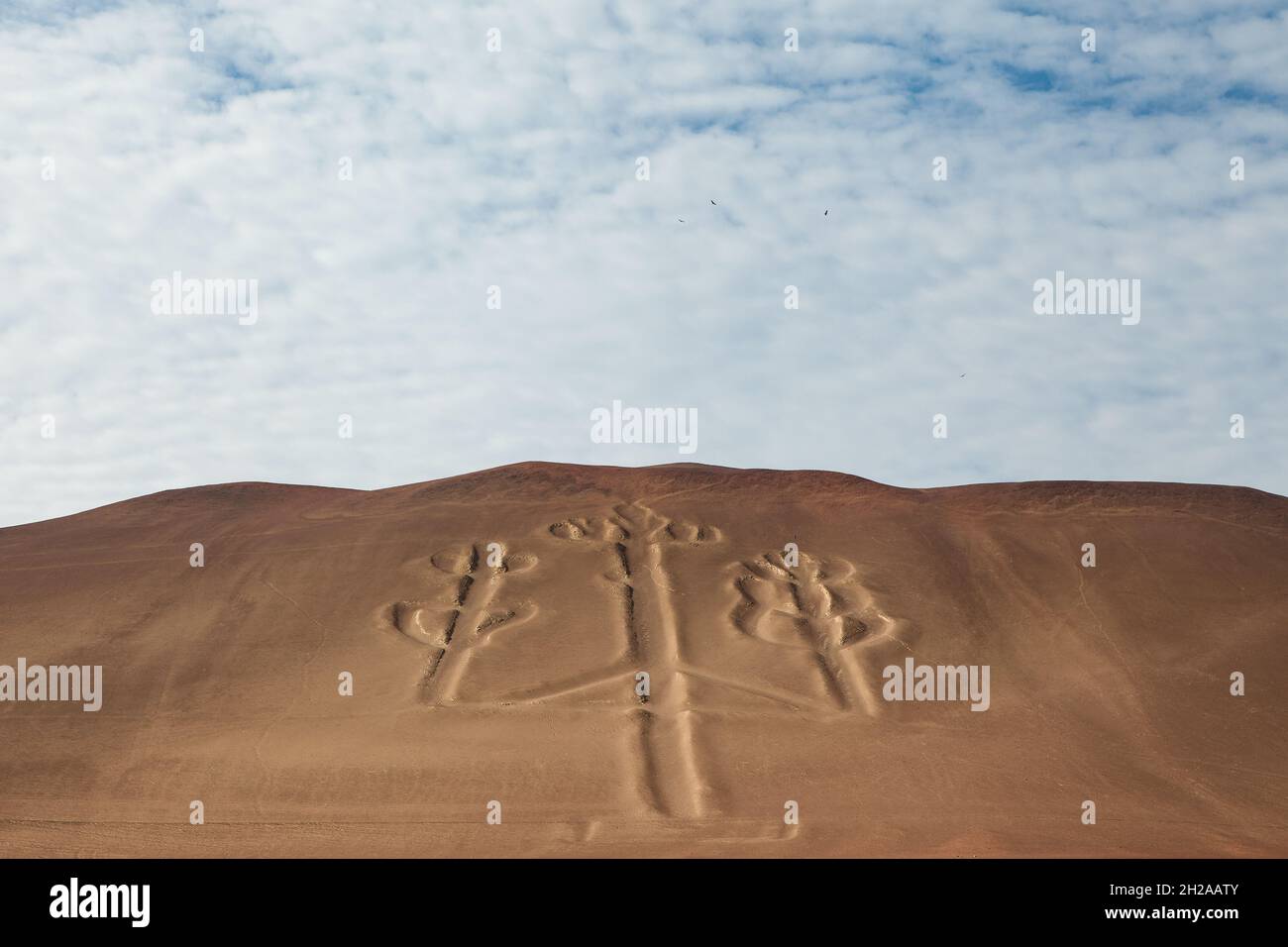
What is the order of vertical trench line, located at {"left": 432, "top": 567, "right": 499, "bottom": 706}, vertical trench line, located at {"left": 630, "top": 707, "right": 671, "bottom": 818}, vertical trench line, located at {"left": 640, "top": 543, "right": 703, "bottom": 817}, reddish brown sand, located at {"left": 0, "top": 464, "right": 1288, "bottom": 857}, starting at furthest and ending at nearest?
vertical trench line, located at {"left": 432, "top": 567, "right": 499, "bottom": 706}, vertical trench line, located at {"left": 640, "top": 543, "right": 703, "bottom": 817}, vertical trench line, located at {"left": 630, "top": 707, "right": 671, "bottom": 818}, reddish brown sand, located at {"left": 0, "top": 464, "right": 1288, "bottom": 857}

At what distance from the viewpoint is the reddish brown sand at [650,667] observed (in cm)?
1922

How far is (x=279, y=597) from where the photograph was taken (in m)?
30.7

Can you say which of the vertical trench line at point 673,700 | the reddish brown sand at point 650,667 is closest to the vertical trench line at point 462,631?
the reddish brown sand at point 650,667

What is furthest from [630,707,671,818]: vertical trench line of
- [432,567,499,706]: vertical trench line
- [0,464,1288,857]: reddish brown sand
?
[432,567,499,706]: vertical trench line

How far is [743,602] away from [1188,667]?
448 inches

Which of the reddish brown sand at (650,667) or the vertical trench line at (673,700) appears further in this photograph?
the vertical trench line at (673,700)

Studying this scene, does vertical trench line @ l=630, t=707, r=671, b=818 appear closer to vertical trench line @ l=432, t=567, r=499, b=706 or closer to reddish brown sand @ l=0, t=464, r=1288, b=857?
reddish brown sand @ l=0, t=464, r=1288, b=857

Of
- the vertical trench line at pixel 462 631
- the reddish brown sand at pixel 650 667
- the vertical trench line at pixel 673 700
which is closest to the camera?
the reddish brown sand at pixel 650 667

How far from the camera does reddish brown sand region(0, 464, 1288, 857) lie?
63.1 ft

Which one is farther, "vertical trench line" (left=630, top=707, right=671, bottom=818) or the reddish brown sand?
"vertical trench line" (left=630, top=707, right=671, bottom=818)

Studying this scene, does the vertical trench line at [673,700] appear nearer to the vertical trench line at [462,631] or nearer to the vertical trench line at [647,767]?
the vertical trench line at [647,767]

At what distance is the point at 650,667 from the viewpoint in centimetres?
2683

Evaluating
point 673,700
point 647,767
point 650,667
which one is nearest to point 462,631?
point 650,667
